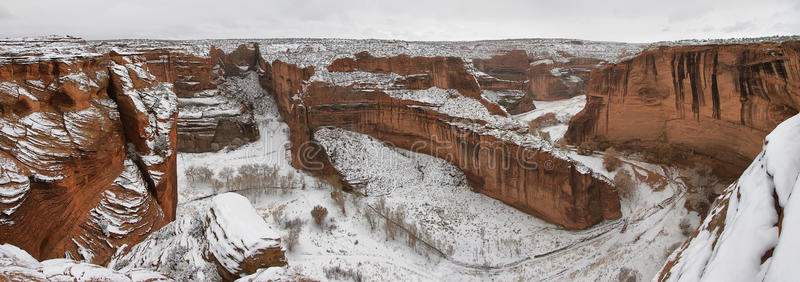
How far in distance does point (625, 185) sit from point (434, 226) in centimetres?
1123

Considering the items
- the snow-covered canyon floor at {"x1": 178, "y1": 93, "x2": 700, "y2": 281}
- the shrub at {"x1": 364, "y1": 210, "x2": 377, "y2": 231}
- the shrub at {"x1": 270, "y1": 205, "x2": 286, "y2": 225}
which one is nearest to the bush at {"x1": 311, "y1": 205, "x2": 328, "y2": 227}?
the snow-covered canyon floor at {"x1": 178, "y1": 93, "x2": 700, "y2": 281}

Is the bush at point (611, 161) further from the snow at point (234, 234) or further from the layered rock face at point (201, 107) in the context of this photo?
the layered rock face at point (201, 107)

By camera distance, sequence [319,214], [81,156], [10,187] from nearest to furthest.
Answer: [10,187]
[81,156]
[319,214]

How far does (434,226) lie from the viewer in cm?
2372

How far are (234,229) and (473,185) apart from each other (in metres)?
19.7

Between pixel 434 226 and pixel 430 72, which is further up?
pixel 430 72

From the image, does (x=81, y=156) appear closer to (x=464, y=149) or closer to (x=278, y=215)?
(x=278, y=215)

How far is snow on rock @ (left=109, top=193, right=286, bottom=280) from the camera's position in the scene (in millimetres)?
8578

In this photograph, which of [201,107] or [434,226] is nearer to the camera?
[434,226]

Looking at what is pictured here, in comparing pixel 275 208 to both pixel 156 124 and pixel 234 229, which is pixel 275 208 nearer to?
pixel 156 124

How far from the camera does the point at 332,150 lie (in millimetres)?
29812

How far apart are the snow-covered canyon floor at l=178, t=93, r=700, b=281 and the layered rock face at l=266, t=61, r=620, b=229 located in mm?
784

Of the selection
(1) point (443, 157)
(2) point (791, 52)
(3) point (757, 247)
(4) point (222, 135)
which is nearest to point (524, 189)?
(1) point (443, 157)

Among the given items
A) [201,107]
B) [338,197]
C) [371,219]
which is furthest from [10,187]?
[201,107]
